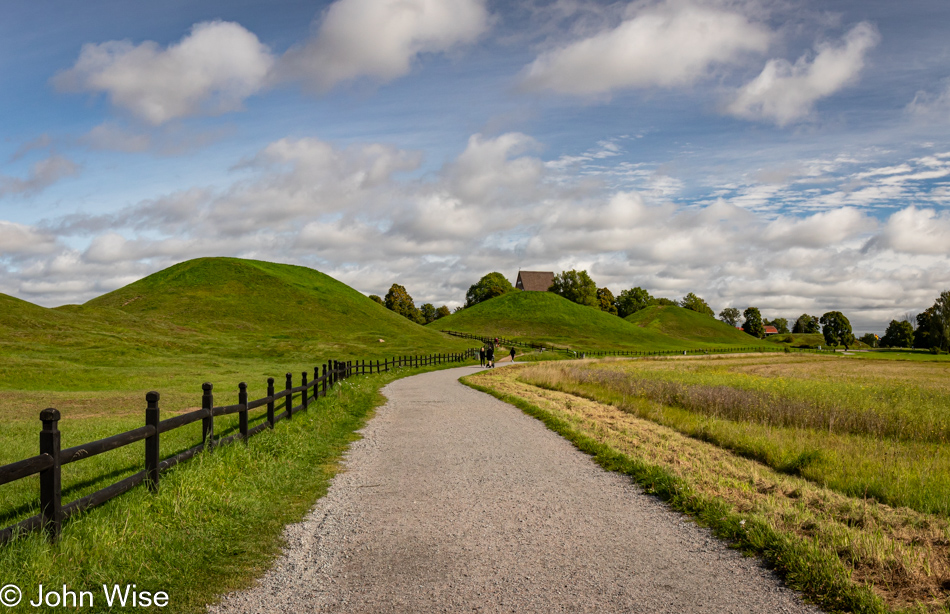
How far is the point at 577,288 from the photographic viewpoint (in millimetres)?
185500

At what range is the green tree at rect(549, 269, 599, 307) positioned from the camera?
18400cm

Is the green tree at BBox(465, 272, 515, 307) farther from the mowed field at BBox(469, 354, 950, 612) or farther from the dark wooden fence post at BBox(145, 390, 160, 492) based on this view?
the dark wooden fence post at BBox(145, 390, 160, 492)

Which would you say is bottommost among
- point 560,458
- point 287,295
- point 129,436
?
point 560,458

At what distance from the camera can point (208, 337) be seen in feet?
243

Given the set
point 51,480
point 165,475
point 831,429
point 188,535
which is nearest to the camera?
point 51,480

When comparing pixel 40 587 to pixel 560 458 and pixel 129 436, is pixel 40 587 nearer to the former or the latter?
pixel 129 436

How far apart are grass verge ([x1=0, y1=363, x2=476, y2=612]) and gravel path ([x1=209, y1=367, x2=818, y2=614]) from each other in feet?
1.13

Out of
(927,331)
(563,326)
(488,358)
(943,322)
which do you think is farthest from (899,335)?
(488,358)

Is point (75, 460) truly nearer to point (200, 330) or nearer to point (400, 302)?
point (200, 330)

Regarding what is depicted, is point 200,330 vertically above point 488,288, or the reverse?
point 488,288

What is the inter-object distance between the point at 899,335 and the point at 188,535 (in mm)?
224578

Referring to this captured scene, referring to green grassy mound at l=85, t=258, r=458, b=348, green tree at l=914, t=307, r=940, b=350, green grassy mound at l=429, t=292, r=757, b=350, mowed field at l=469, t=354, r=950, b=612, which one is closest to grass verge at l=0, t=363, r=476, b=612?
mowed field at l=469, t=354, r=950, b=612

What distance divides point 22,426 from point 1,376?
767 inches

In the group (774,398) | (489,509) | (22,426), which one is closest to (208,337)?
(22,426)
